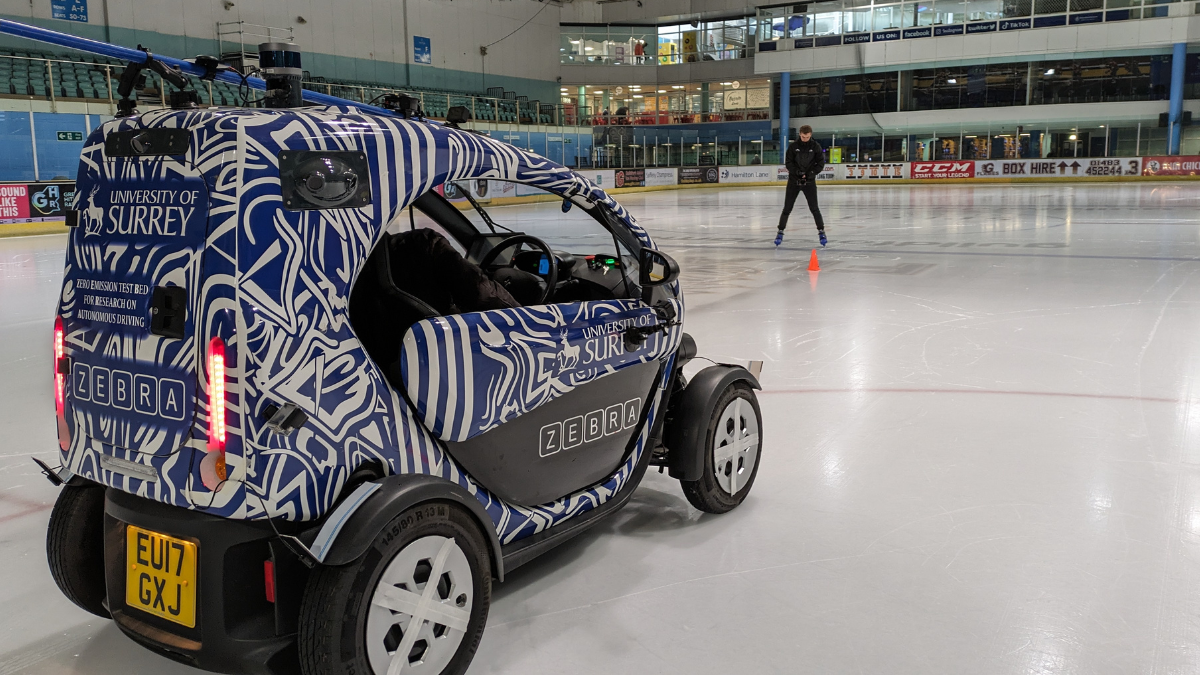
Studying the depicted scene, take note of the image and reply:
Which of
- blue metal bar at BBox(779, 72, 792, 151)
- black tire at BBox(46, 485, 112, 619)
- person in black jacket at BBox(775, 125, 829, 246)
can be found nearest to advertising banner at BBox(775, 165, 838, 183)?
blue metal bar at BBox(779, 72, 792, 151)

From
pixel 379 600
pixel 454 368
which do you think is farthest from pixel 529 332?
pixel 379 600

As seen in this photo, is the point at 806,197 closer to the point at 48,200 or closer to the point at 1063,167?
the point at 48,200

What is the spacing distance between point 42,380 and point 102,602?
3728 mm

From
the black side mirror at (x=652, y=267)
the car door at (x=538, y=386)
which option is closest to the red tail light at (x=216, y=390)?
the car door at (x=538, y=386)

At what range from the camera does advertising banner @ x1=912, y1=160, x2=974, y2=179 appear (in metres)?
37.2

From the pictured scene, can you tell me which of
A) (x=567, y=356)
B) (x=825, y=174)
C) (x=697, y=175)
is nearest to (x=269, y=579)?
(x=567, y=356)

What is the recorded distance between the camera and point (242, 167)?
5.96ft

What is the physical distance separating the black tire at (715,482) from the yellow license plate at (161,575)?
5.64ft

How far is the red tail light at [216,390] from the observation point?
181 cm

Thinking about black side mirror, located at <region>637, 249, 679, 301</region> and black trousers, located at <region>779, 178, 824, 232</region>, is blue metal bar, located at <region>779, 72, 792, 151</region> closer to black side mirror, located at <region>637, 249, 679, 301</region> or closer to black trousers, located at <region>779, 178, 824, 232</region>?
black trousers, located at <region>779, 178, 824, 232</region>

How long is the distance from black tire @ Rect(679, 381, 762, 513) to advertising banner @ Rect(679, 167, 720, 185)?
3775 centimetres

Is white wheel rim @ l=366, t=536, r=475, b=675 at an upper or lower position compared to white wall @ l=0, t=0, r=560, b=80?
lower

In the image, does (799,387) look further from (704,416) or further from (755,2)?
(755,2)

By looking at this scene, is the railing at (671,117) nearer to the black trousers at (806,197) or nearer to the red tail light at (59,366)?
the black trousers at (806,197)
